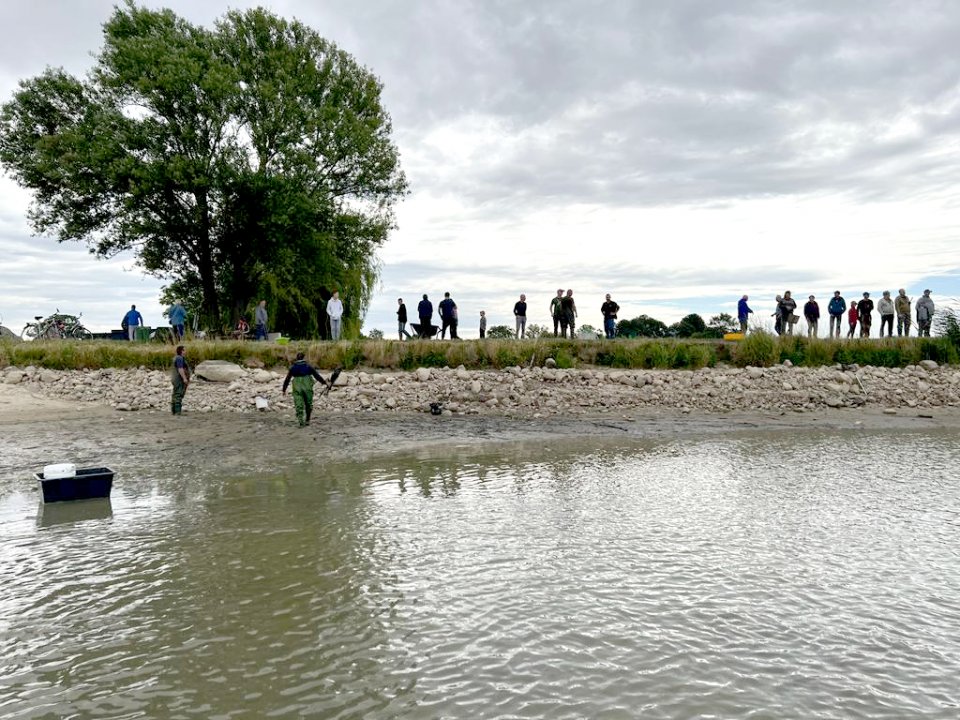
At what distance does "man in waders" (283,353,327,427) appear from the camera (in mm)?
16531

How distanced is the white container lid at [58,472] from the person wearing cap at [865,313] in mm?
27083

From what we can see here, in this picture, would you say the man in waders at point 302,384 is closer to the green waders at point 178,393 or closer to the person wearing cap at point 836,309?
the green waders at point 178,393

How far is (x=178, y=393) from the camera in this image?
18203 millimetres

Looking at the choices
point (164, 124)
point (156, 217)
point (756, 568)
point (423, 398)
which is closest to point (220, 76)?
point (164, 124)

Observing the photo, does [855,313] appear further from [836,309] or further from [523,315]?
[523,315]

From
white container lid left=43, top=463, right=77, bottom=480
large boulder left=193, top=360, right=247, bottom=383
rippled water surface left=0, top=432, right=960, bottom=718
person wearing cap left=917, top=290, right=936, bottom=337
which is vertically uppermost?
person wearing cap left=917, top=290, right=936, bottom=337

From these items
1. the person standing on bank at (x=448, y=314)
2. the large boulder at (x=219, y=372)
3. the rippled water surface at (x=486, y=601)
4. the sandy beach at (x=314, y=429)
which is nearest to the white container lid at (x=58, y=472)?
the rippled water surface at (x=486, y=601)

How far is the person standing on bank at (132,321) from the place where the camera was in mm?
28188

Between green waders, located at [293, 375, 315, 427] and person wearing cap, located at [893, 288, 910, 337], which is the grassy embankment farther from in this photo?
green waders, located at [293, 375, 315, 427]

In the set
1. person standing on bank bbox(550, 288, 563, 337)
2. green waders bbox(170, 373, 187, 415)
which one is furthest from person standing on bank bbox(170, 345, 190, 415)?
person standing on bank bbox(550, 288, 563, 337)

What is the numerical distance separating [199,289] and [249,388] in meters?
15.0

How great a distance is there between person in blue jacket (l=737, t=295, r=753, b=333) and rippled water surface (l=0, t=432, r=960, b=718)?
1715cm

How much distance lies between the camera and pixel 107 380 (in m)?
20.8

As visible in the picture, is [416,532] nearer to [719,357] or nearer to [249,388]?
[249,388]
